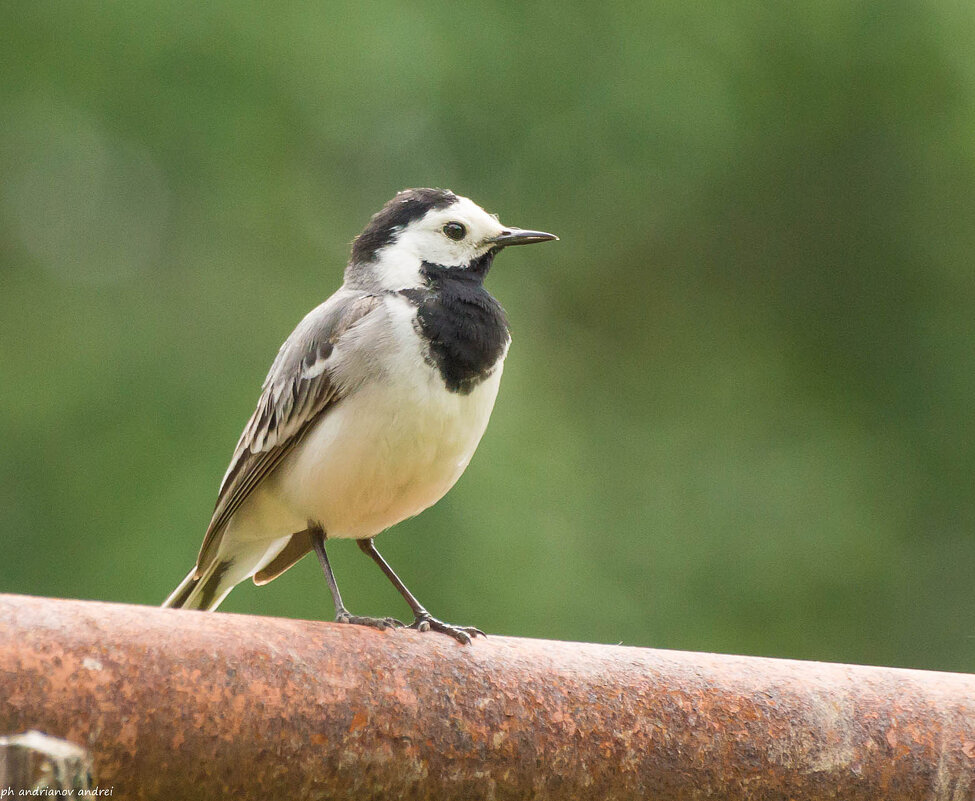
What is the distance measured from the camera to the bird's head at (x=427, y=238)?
13.9ft

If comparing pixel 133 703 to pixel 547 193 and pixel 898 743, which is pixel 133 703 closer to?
pixel 898 743

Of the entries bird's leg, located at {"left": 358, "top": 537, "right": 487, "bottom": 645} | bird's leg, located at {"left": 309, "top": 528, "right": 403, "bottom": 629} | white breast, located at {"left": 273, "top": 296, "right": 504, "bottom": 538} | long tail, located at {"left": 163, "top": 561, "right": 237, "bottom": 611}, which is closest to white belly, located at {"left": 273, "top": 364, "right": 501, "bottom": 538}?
white breast, located at {"left": 273, "top": 296, "right": 504, "bottom": 538}

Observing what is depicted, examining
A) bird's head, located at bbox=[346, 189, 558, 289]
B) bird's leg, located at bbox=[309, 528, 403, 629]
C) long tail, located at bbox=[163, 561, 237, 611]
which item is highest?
bird's head, located at bbox=[346, 189, 558, 289]

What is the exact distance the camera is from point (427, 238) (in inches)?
169

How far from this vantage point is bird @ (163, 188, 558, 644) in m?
3.74

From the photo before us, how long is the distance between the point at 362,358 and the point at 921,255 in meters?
6.51

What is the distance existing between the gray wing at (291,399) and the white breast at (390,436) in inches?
2.6

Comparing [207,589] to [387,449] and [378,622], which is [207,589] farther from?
[378,622]

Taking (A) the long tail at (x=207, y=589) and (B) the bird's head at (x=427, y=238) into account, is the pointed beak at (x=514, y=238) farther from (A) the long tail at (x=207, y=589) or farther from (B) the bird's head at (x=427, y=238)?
(A) the long tail at (x=207, y=589)

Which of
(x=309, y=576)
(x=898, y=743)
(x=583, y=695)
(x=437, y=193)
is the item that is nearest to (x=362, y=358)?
(x=437, y=193)

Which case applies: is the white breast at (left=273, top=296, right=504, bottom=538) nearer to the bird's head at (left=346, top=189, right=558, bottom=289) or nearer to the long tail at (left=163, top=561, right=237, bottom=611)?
the bird's head at (left=346, top=189, right=558, bottom=289)

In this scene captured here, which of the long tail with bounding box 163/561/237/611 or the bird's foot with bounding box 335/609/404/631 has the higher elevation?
the bird's foot with bounding box 335/609/404/631

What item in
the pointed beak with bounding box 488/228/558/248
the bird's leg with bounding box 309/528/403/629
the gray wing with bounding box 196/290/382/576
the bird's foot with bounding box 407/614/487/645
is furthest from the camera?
the pointed beak with bounding box 488/228/558/248

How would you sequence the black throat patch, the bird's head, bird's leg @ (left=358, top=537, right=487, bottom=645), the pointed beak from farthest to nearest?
the pointed beak < the bird's head < the black throat patch < bird's leg @ (left=358, top=537, right=487, bottom=645)
